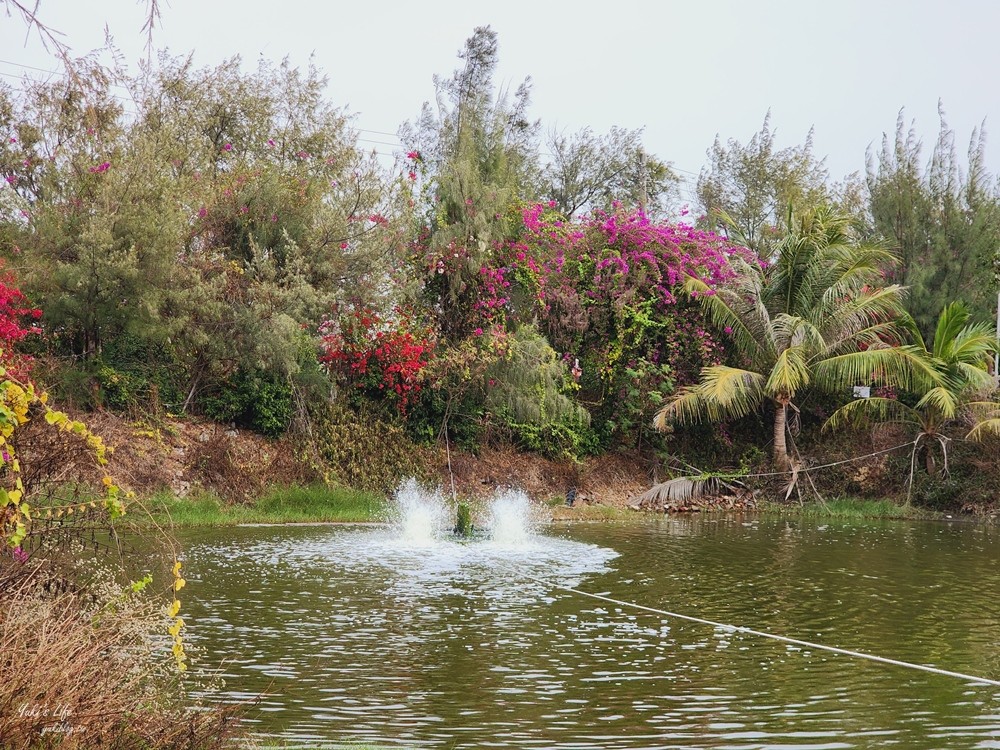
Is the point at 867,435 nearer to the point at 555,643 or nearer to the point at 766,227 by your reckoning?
the point at 766,227

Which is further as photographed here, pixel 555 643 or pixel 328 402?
pixel 328 402

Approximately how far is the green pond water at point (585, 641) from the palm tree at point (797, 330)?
7283mm

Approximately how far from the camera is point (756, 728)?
6.93 metres

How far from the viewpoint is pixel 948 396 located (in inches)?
897

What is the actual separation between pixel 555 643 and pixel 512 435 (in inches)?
572

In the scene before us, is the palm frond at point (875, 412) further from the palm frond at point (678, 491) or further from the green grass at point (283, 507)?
the green grass at point (283, 507)

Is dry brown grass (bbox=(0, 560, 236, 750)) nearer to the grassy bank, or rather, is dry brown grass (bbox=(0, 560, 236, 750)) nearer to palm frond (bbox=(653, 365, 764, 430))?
palm frond (bbox=(653, 365, 764, 430))

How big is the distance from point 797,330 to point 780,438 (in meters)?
2.39

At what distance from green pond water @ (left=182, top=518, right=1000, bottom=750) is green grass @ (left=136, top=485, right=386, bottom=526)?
4.76 ft

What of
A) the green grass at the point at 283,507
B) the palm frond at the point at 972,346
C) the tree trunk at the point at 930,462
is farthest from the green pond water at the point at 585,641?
the palm frond at the point at 972,346

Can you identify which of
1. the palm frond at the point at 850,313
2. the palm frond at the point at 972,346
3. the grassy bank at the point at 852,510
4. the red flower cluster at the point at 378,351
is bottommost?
the grassy bank at the point at 852,510

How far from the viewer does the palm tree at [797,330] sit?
77.6 ft

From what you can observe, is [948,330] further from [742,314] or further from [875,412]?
[742,314]

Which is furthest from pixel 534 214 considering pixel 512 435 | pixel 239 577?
pixel 239 577
